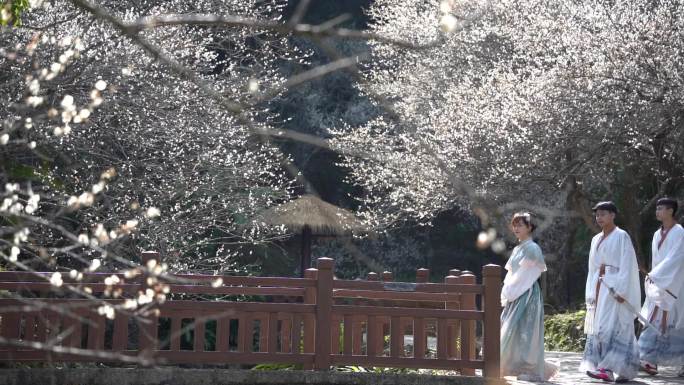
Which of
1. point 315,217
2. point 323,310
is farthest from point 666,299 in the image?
point 315,217

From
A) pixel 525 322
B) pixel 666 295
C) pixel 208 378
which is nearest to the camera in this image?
pixel 208 378

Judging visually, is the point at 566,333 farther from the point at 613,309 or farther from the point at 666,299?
the point at 613,309

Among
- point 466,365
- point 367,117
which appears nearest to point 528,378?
point 466,365

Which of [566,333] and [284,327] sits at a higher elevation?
[284,327]

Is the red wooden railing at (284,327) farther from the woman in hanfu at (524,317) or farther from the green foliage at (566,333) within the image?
the green foliage at (566,333)

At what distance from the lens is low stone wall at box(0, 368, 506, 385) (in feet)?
26.2

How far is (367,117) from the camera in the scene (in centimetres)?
2281

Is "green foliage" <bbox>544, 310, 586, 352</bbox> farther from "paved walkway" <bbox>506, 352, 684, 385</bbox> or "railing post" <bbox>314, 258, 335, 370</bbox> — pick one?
"railing post" <bbox>314, 258, 335, 370</bbox>

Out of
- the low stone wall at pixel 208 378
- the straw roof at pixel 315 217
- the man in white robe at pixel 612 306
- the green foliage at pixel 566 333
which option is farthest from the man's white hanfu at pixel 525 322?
the straw roof at pixel 315 217

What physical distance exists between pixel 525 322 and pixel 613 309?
2.99 ft

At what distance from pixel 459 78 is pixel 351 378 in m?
10.7

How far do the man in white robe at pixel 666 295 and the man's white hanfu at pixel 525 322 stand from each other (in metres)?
1.51

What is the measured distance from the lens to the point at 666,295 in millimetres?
10055

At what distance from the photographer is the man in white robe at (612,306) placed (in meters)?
9.29
